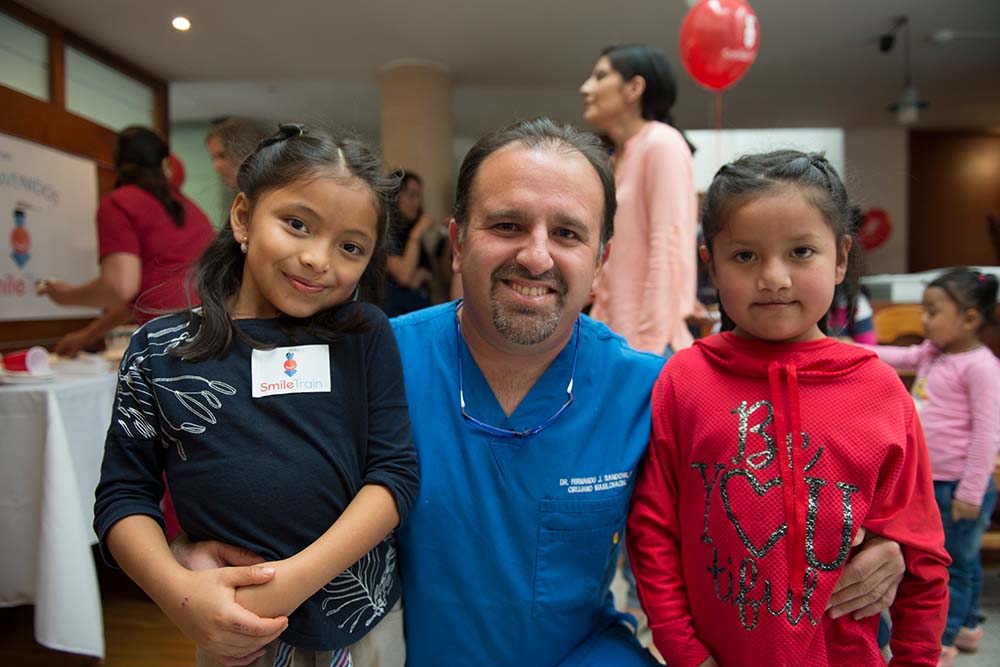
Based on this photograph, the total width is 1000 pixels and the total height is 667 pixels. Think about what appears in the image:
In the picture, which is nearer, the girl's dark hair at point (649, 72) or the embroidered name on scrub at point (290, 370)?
the embroidered name on scrub at point (290, 370)

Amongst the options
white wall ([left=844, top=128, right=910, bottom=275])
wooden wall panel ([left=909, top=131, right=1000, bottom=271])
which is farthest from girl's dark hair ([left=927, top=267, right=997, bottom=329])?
wooden wall panel ([left=909, top=131, right=1000, bottom=271])

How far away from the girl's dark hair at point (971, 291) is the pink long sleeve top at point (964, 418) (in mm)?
144

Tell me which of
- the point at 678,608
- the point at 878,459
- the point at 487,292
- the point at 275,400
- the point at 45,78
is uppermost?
the point at 45,78

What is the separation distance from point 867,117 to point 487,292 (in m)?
8.89

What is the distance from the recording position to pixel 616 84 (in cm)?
220

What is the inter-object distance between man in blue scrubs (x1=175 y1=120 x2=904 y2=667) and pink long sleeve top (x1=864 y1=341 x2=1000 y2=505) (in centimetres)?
143

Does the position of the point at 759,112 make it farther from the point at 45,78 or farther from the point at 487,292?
the point at 487,292

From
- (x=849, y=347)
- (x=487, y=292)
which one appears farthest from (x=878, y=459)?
(x=487, y=292)

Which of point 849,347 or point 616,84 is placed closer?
point 849,347

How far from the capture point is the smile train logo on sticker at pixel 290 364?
→ 975 millimetres

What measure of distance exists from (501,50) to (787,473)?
569 cm

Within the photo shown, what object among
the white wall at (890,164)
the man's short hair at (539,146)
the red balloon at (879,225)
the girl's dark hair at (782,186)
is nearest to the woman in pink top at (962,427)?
the girl's dark hair at (782,186)

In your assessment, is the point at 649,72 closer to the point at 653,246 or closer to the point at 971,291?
the point at 653,246

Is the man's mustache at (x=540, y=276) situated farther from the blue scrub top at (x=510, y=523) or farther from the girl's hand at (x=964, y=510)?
the girl's hand at (x=964, y=510)
